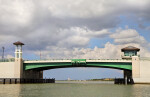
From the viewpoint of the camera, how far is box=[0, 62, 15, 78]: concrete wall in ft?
371

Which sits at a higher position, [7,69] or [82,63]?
[82,63]

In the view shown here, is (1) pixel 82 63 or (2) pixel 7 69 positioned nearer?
(1) pixel 82 63

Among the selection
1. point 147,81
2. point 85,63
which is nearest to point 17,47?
point 85,63

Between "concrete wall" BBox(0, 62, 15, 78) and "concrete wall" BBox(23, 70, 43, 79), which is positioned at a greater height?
"concrete wall" BBox(0, 62, 15, 78)

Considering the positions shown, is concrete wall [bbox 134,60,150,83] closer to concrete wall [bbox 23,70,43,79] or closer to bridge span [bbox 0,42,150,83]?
bridge span [bbox 0,42,150,83]

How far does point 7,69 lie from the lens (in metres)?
114

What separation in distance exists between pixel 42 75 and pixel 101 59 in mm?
55999

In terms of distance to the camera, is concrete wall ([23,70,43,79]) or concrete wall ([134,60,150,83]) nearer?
concrete wall ([134,60,150,83])

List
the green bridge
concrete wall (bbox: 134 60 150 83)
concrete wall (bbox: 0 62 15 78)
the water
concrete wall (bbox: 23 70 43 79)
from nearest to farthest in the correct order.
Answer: the water → concrete wall (bbox: 134 60 150 83) → the green bridge → concrete wall (bbox: 0 62 15 78) → concrete wall (bbox: 23 70 43 79)

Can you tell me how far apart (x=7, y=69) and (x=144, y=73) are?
195 feet

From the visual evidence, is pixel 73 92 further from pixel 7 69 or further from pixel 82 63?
pixel 7 69

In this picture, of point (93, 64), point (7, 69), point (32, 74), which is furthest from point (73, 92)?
point (32, 74)

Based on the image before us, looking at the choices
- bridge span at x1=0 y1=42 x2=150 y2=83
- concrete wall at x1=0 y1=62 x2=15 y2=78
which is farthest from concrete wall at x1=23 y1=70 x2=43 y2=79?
concrete wall at x1=0 y1=62 x2=15 y2=78

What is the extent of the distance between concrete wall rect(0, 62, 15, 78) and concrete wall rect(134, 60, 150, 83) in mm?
53793
